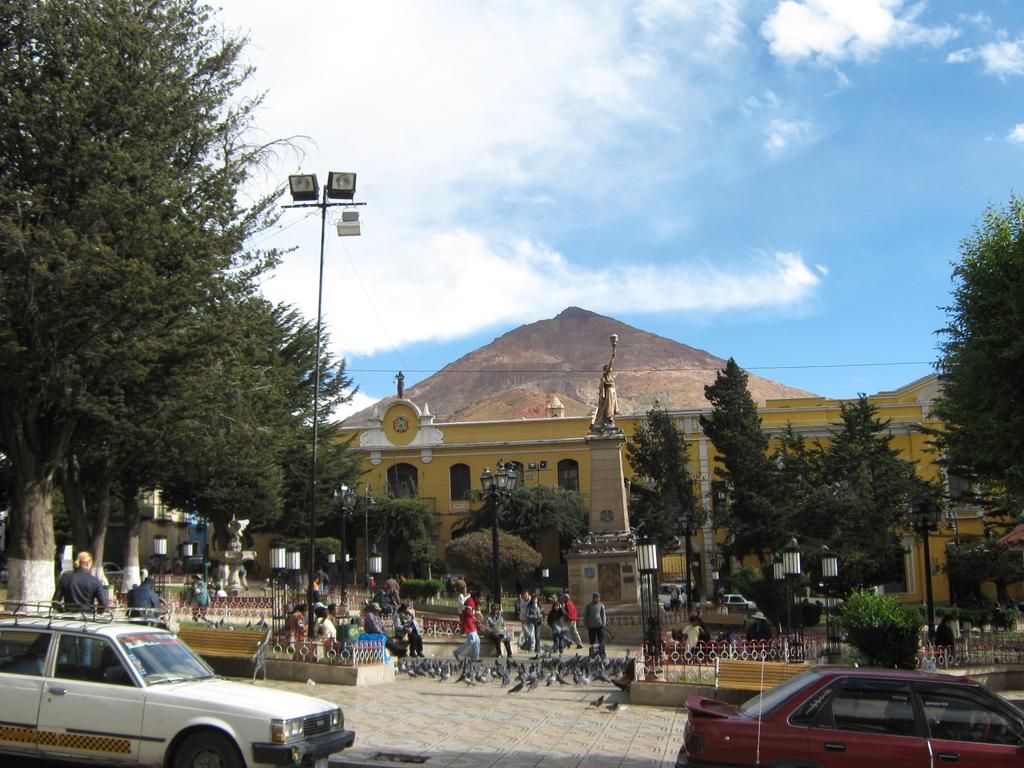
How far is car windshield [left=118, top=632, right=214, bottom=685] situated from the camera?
8.37 m

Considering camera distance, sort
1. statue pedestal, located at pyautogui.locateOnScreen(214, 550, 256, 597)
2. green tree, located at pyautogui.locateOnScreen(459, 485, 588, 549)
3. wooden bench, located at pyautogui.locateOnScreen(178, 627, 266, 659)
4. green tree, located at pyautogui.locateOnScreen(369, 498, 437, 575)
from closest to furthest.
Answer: wooden bench, located at pyautogui.locateOnScreen(178, 627, 266, 659)
statue pedestal, located at pyautogui.locateOnScreen(214, 550, 256, 597)
green tree, located at pyautogui.locateOnScreen(459, 485, 588, 549)
green tree, located at pyautogui.locateOnScreen(369, 498, 437, 575)

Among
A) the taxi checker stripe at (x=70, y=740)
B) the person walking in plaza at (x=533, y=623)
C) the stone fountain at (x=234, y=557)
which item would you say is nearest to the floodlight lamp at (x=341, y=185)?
the person walking in plaza at (x=533, y=623)

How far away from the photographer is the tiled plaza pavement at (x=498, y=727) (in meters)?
9.77

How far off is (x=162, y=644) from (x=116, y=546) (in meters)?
48.6

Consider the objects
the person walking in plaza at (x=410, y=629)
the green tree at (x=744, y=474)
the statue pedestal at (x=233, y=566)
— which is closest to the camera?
the person walking in plaza at (x=410, y=629)

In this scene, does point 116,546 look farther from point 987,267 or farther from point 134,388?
point 987,267

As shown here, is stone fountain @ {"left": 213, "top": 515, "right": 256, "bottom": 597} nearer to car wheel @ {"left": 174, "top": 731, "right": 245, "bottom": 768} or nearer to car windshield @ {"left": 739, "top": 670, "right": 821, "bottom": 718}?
car wheel @ {"left": 174, "top": 731, "right": 245, "bottom": 768}

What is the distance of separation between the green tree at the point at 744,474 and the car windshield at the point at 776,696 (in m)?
34.3

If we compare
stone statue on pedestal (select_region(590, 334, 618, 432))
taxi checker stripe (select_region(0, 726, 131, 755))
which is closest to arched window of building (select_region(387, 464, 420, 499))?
stone statue on pedestal (select_region(590, 334, 618, 432))

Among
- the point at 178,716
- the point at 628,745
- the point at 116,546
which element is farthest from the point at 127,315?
the point at 116,546

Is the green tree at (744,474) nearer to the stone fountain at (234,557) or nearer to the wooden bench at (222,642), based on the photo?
the stone fountain at (234,557)

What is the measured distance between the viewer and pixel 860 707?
731 cm

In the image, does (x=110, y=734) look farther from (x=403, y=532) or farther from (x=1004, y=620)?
(x=403, y=532)

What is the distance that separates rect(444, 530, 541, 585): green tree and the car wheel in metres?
31.2
